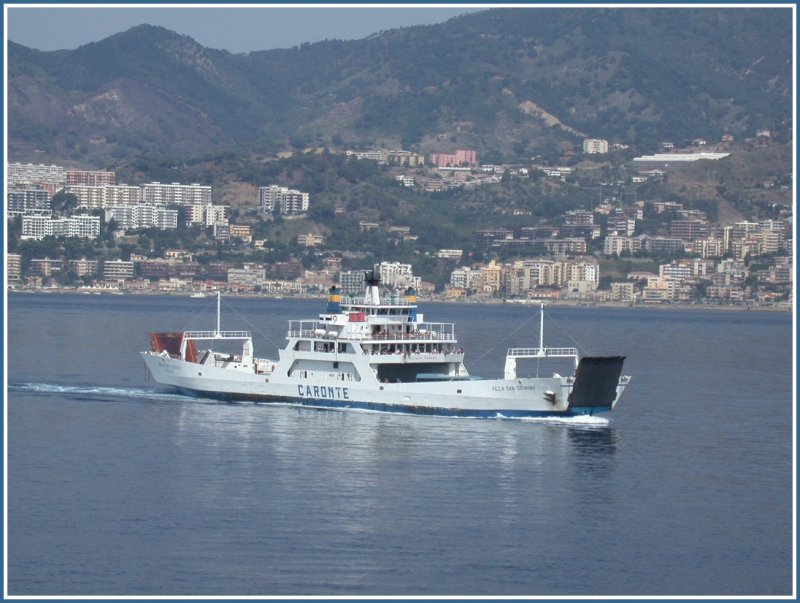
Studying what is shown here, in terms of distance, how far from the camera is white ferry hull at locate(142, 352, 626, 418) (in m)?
52.6

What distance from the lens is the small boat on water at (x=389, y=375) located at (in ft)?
173

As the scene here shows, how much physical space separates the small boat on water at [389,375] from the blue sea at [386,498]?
71 cm

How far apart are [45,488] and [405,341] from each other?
17.9m

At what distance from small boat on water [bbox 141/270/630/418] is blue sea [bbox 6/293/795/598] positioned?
709 mm

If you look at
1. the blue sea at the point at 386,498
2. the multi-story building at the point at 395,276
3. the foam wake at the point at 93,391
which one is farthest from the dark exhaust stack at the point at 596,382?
the multi-story building at the point at 395,276

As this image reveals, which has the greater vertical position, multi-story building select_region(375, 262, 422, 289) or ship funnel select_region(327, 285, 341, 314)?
multi-story building select_region(375, 262, 422, 289)

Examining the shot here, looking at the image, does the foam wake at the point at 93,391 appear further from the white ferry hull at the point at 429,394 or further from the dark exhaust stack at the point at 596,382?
the dark exhaust stack at the point at 596,382

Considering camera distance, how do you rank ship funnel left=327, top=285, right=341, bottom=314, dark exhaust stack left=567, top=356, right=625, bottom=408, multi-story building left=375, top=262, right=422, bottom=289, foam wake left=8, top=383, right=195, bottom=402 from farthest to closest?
multi-story building left=375, top=262, right=422, bottom=289 < foam wake left=8, top=383, right=195, bottom=402 < ship funnel left=327, top=285, right=341, bottom=314 < dark exhaust stack left=567, top=356, right=625, bottom=408

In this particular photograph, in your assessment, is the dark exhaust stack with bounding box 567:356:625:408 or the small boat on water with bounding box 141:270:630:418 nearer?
the dark exhaust stack with bounding box 567:356:625:408

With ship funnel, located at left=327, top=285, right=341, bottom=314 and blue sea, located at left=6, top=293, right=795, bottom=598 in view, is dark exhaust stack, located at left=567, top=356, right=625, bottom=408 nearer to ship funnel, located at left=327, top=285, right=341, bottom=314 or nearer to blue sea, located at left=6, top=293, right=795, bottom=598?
blue sea, located at left=6, top=293, right=795, bottom=598

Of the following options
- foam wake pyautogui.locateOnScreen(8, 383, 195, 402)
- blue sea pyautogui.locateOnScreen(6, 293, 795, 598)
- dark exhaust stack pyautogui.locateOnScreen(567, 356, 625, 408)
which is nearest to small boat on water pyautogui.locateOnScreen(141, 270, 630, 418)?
dark exhaust stack pyautogui.locateOnScreen(567, 356, 625, 408)

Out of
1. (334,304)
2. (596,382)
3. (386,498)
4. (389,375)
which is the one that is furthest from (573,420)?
(386,498)

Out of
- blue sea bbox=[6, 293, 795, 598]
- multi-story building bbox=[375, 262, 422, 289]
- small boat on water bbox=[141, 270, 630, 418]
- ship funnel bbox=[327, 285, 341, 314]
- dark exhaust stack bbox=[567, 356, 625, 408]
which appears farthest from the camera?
multi-story building bbox=[375, 262, 422, 289]

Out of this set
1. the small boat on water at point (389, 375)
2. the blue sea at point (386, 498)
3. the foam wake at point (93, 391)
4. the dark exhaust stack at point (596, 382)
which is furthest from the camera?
the foam wake at point (93, 391)
